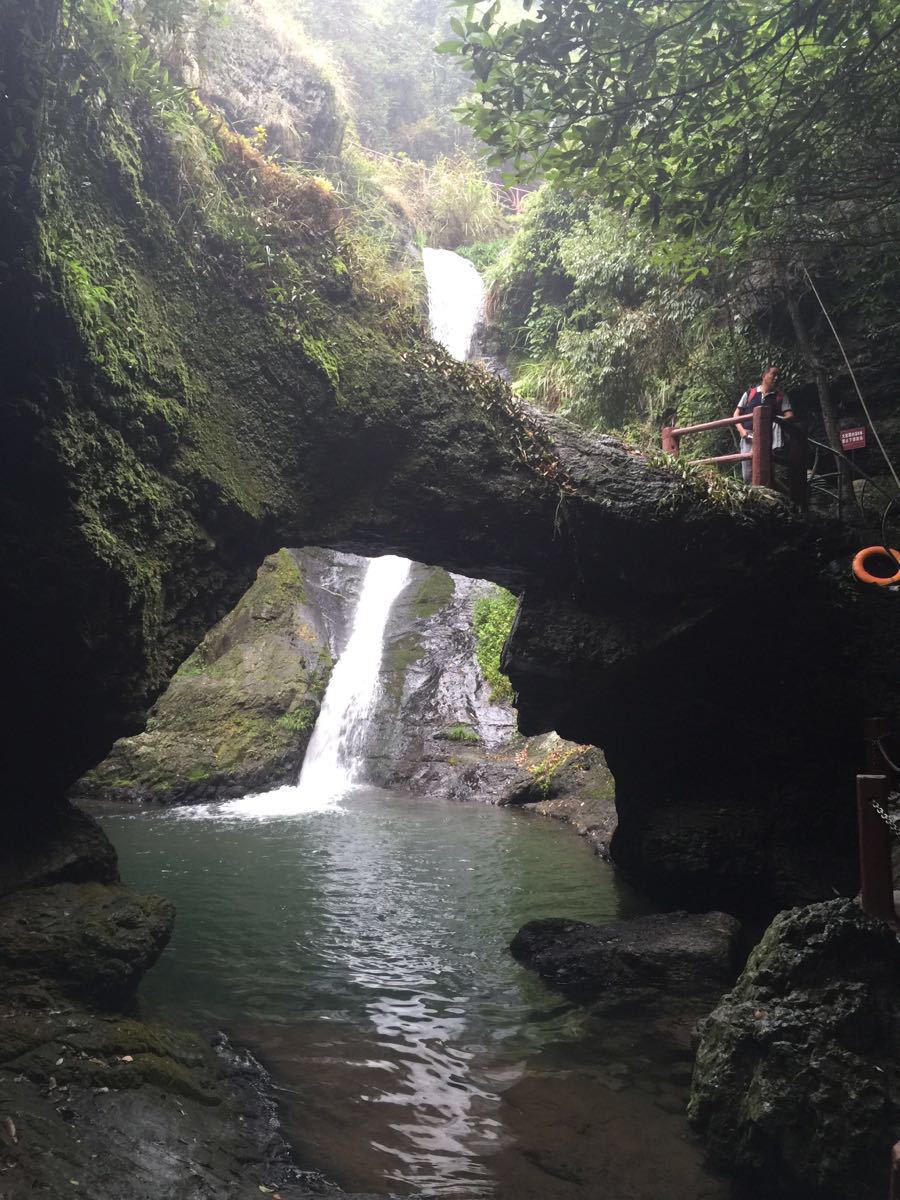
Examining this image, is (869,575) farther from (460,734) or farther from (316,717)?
(316,717)

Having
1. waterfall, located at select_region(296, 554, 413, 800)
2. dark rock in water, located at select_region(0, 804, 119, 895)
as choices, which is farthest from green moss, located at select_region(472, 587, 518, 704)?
dark rock in water, located at select_region(0, 804, 119, 895)

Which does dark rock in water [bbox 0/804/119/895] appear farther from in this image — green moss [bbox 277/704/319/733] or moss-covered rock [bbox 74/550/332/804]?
green moss [bbox 277/704/319/733]

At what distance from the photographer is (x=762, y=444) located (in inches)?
316

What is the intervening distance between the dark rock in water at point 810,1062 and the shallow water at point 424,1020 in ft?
1.03

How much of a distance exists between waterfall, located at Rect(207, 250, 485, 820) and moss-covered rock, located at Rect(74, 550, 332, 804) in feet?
1.18

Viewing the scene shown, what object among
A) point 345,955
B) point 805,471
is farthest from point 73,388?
point 805,471

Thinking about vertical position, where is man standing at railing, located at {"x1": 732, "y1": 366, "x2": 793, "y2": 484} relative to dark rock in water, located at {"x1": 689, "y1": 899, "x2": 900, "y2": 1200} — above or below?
above

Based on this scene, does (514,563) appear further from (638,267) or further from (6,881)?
(638,267)

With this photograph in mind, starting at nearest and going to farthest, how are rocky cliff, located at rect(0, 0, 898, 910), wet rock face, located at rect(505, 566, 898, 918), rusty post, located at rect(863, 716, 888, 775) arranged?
rocky cliff, located at rect(0, 0, 898, 910) → rusty post, located at rect(863, 716, 888, 775) → wet rock face, located at rect(505, 566, 898, 918)

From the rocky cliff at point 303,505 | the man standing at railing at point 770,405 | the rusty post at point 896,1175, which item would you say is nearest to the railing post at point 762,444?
the man standing at railing at point 770,405

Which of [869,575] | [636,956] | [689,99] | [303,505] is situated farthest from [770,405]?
[636,956]

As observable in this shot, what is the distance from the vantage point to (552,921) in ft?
23.5

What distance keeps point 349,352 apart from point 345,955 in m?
5.20

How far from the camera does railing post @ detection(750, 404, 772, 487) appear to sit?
7.96 m
